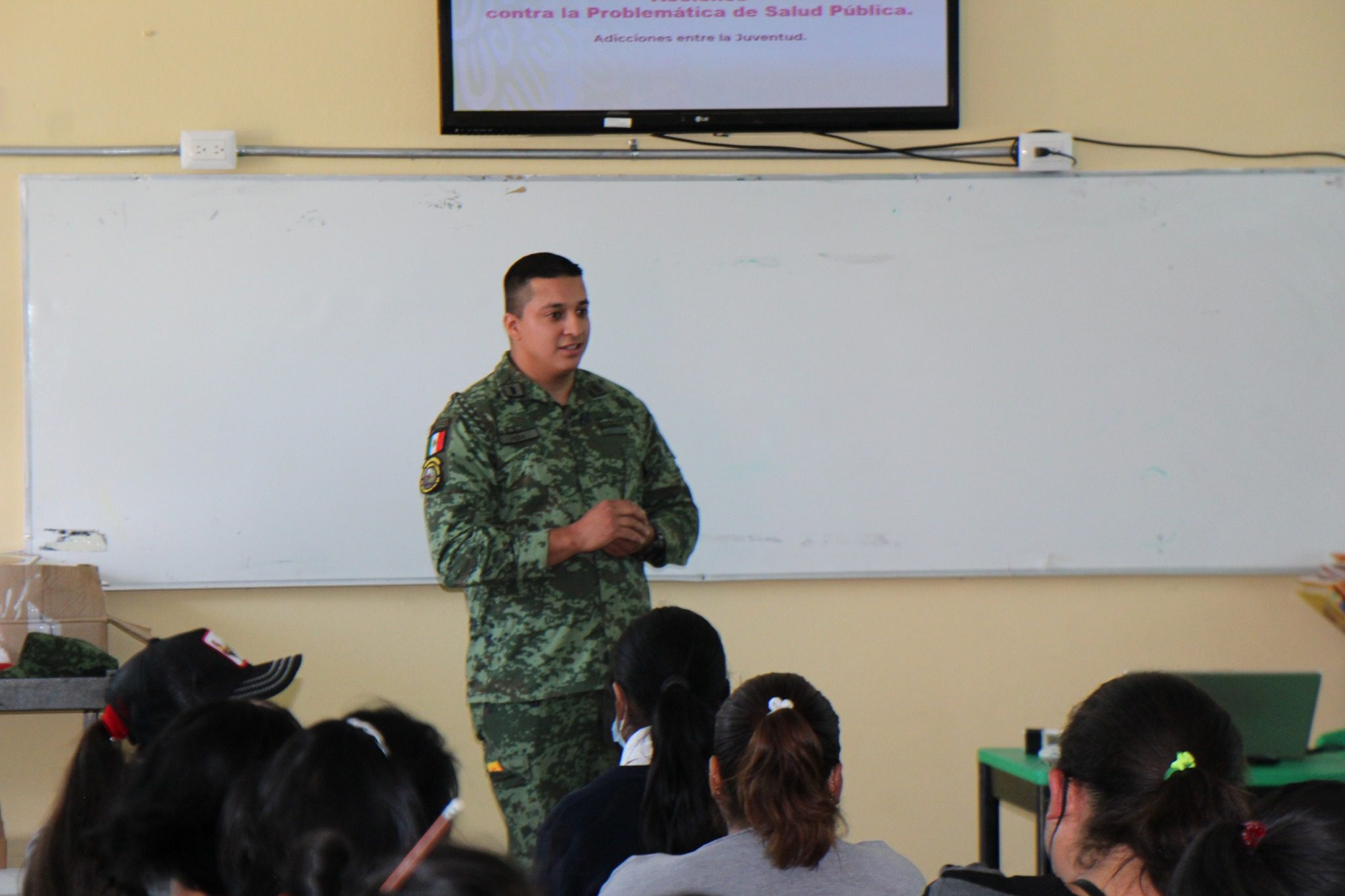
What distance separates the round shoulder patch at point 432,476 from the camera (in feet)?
8.75

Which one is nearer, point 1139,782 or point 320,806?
point 320,806

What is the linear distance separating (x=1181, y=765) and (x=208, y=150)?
9.80 ft

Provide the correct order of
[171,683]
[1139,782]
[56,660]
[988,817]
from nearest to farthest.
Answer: [1139,782]
[171,683]
[988,817]
[56,660]

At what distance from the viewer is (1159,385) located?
3.66 metres

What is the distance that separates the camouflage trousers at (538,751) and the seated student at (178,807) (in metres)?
1.29

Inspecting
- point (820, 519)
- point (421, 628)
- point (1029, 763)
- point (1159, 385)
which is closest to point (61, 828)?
point (1029, 763)

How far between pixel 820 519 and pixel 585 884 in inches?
75.7

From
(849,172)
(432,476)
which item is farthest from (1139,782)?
(849,172)

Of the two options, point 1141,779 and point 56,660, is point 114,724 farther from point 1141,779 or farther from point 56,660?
point 56,660

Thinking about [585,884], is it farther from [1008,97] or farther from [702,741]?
[1008,97]

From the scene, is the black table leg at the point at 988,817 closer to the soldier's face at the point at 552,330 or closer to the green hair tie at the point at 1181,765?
the soldier's face at the point at 552,330

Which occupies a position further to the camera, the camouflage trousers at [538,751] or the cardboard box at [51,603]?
the cardboard box at [51,603]

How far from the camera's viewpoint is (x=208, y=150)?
137 inches

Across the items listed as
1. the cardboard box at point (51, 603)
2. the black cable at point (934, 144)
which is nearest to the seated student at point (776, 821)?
the cardboard box at point (51, 603)
